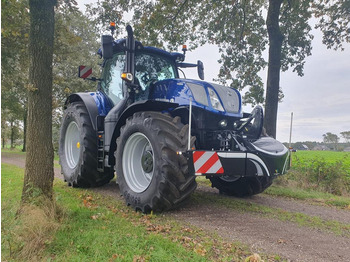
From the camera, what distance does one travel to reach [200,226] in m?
3.58

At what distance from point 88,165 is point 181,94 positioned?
2.59 m

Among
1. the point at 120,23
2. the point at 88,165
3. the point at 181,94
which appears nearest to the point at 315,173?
the point at 181,94

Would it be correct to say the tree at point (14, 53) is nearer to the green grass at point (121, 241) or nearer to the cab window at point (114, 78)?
the cab window at point (114, 78)

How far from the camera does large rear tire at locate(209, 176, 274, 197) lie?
206 inches

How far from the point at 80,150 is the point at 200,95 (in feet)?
9.54

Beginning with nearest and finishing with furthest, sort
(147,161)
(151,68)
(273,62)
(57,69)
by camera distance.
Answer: (147,161) → (151,68) → (273,62) → (57,69)

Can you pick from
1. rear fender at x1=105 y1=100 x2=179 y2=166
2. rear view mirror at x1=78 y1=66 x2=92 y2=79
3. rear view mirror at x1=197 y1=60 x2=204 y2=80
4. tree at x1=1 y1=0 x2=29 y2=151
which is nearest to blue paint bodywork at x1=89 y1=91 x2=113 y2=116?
rear view mirror at x1=78 y1=66 x2=92 y2=79

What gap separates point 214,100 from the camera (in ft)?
14.5

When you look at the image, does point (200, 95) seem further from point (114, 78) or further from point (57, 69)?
point (57, 69)

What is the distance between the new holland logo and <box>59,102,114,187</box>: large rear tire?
2769 mm

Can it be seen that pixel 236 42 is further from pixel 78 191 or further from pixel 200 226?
pixel 200 226

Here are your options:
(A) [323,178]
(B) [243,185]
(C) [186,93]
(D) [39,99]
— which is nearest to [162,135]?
(C) [186,93]

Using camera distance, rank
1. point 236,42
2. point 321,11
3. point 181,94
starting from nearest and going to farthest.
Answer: point 181,94
point 321,11
point 236,42

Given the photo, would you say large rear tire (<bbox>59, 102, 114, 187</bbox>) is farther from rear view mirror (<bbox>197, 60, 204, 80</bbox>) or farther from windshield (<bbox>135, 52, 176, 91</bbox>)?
rear view mirror (<bbox>197, 60, 204, 80</bbox>)
